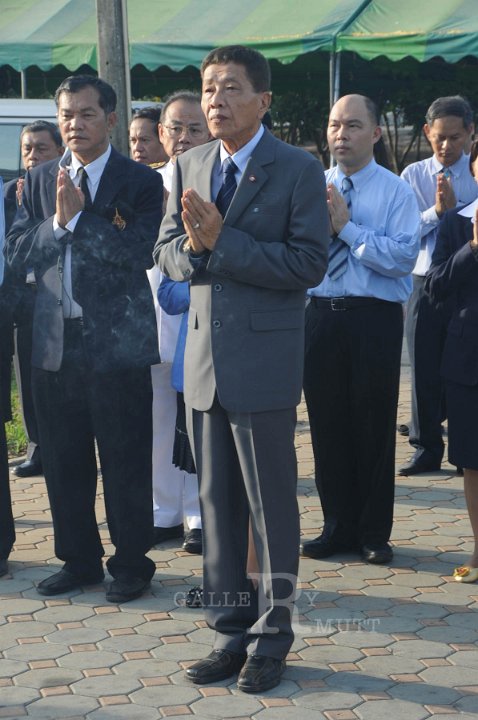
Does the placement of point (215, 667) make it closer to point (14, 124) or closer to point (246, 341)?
point (246, 341)

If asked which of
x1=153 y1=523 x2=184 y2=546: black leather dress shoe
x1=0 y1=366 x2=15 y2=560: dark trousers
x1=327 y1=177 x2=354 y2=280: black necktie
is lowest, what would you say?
x1=153 y1=523 x2=184 y2=546: black leather dress shoe

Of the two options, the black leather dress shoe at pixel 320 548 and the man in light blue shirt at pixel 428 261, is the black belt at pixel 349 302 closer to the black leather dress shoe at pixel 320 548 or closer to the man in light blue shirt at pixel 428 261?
the black leather dress shoe at pixel 320 548

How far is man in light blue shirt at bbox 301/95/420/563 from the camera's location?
570cm

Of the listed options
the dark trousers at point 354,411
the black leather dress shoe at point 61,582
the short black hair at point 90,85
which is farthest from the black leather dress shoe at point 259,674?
the short black hair at point 90,85

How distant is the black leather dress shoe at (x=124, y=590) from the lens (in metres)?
5.24

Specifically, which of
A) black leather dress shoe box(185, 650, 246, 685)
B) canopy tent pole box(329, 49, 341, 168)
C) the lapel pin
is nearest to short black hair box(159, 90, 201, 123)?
the lapel pin

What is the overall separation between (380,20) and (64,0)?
425 centimetres

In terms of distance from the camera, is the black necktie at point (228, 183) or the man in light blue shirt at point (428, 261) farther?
the man in light blue shirt at point (428, 261)

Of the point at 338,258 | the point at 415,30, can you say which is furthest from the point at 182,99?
the point at 415,30

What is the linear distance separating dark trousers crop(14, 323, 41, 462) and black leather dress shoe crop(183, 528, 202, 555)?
6.51 feet

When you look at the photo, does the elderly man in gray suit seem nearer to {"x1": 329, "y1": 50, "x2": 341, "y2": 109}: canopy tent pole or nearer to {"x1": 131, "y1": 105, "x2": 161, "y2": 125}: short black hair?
{"x1": 131, "y1": 105, "x2": 161, "y2": 125}: short black hair

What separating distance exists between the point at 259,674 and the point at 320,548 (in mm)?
1618

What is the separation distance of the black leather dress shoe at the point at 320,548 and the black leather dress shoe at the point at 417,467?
5.53ft

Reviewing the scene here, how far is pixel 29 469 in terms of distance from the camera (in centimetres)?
775
